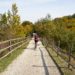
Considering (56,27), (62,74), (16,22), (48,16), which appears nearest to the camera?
(62,74)

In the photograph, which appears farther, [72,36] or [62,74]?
[72,36]

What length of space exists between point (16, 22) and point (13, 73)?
37.6 meters

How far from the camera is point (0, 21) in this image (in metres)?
50.4

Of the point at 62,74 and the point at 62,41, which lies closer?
the point at 62,74

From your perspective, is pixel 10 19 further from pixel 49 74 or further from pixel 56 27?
pixel 49 74

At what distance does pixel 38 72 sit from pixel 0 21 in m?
38.8

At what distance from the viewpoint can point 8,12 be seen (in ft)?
167

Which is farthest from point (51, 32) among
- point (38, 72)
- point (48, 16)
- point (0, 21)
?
point (38, 72)

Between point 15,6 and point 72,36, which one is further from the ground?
point 15,6

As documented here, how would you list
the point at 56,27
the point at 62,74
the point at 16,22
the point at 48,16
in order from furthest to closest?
the point at 48,16 → the point at 56,27 → the point at 16,22 → the point at 62,74

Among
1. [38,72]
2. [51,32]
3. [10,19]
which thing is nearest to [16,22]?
[10,19]

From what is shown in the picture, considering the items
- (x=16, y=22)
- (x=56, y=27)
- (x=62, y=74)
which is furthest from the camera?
(x=56, y=27)

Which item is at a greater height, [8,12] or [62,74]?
[8,12]

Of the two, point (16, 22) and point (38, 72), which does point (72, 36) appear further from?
point (38, 72)
